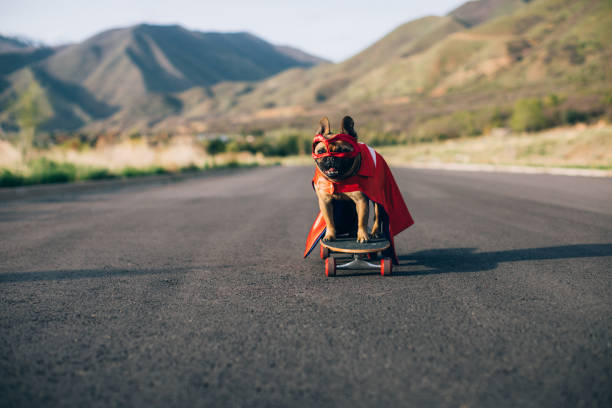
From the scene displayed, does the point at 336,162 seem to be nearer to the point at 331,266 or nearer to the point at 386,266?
the point at 331,266

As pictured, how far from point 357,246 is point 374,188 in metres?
0.56

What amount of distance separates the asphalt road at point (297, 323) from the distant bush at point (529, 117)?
74.8 meters

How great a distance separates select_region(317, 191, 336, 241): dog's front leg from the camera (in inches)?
155

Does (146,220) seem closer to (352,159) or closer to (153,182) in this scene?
(352,159)

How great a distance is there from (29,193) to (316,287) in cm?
1087

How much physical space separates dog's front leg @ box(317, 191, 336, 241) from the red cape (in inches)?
3.9

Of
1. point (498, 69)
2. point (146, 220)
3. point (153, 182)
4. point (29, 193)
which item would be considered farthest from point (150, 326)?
point (498, 69)

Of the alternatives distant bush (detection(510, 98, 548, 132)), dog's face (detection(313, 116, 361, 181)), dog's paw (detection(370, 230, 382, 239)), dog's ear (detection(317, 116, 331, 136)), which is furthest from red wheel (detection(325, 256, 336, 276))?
distant bush (detection(510, 98, 548, 132))

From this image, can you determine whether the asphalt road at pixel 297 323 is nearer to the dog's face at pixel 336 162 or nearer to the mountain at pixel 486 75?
the dog's face at pixel 336 162

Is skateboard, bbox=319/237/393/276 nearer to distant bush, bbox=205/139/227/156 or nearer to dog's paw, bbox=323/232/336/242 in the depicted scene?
dog's paw, bbox=323/232/336/242

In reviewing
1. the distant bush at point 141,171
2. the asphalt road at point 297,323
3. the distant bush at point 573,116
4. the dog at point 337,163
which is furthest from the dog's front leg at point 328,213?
the distant bush at point 573,116

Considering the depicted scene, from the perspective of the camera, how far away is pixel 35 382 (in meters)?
2.12

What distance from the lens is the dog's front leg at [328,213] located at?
12.9 ft


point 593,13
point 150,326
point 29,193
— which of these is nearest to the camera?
point 150,326
